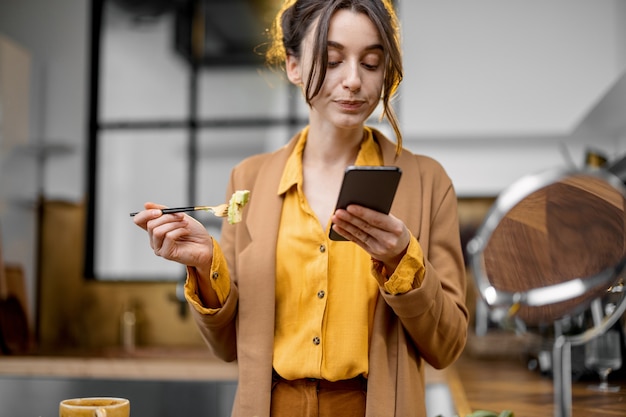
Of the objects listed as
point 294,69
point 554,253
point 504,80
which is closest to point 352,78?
point 294,69

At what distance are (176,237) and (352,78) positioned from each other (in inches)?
14.1

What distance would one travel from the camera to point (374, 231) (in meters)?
1.02

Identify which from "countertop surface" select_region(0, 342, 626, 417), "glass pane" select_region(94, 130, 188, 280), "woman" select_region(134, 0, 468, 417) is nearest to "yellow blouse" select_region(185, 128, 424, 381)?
"woman" select_region(134, 0, 468, 417)

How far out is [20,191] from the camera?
3410 millimetres

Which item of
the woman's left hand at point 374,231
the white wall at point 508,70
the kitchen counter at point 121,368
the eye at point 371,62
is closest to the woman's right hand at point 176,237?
the woman's left hand at point 374,231

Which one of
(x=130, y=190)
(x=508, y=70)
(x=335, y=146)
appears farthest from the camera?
(x=130, y=190)

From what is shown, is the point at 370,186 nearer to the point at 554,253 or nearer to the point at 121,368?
the point at 554,253

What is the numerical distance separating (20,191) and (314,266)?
2.54 m

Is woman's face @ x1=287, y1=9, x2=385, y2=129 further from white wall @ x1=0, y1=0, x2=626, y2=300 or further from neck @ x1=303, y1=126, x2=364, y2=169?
white wall @ x1=0, y1=0, x2=626, y2=300

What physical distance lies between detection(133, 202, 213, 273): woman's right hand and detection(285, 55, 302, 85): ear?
31 cm

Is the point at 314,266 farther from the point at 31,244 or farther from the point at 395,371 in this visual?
the point at 31,244

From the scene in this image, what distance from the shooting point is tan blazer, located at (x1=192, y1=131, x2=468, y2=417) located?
121 centimetres

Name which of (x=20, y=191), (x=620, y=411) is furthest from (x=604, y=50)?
(x=20, y=191)

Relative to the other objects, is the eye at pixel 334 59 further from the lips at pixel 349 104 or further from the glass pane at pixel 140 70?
the glass pane at pixel 140 70
